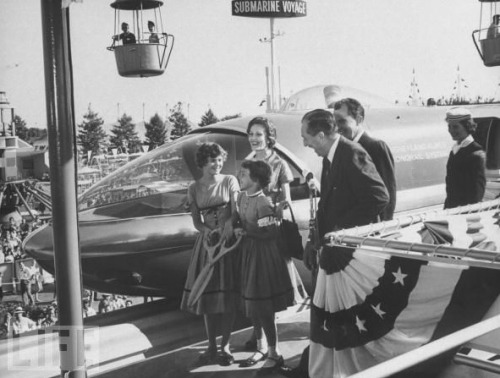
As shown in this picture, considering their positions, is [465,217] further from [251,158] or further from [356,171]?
[251,158]

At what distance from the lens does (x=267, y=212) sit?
140 inches

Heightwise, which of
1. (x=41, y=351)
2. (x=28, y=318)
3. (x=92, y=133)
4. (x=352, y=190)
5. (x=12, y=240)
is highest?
(x=92, y=133)

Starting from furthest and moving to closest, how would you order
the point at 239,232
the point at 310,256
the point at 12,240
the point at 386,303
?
1. the point at 12,240
2. the point at 239,232
3. the point at 310,256
4. the point at 386,303

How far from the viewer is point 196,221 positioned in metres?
3.81

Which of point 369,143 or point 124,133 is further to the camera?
point 124,133

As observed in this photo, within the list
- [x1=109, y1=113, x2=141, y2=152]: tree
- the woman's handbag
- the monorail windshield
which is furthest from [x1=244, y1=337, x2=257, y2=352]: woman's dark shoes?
[x1=109, y1=113, x2=141, y2=152]: tree

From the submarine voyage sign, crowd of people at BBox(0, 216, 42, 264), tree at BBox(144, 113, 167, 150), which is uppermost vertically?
tree at BBox(144, 113, 167, 150)

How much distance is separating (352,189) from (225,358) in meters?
1.34

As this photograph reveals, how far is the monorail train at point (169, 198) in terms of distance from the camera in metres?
4.47

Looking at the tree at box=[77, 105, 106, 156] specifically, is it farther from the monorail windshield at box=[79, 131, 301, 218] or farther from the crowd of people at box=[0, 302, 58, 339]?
the monorail windshield at box=[79, 131, 301, 218]

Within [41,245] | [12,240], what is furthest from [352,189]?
[12,240]

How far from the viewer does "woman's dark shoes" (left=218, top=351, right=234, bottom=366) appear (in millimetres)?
3571

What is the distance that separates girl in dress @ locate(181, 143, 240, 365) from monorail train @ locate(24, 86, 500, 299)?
2.62ft

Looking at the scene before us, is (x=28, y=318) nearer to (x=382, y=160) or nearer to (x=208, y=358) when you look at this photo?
(x=208, y=358)
